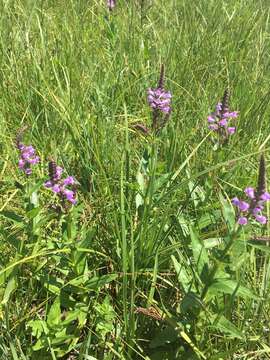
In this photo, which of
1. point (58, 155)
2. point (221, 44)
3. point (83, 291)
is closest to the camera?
point (83, 291)

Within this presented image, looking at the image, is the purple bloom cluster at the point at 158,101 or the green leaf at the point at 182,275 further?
the purple bloom cluster at the point at 158,101

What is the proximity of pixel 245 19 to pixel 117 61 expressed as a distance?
1355mm

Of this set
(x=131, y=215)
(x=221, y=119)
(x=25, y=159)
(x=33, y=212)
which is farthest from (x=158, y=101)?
(x=33, y=212)

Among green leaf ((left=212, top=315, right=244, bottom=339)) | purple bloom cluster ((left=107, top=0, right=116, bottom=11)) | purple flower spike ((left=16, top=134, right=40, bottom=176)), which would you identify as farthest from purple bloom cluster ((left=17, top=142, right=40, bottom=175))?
purple bloom cluster ((left=107, top=0, right=116, bottom=11))

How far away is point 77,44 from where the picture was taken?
3146 mm

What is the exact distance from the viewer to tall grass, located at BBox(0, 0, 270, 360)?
1533 millimetres

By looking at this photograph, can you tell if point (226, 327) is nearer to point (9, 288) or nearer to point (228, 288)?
point (228, 288)

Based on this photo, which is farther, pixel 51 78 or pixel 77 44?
pixel 77 44

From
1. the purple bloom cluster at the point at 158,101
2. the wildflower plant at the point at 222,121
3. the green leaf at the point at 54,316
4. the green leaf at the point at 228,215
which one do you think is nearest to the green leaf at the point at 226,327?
the green leaf at the point at 228,215

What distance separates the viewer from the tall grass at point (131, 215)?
153 centimetres

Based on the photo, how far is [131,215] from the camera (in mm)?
1804

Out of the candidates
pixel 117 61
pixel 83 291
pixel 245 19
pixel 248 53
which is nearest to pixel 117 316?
pixel 83 291

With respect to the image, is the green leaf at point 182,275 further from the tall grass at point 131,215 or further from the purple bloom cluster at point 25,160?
the purple bloom cluster at point 25,160

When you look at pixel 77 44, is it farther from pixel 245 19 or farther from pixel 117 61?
pixel 245 19
